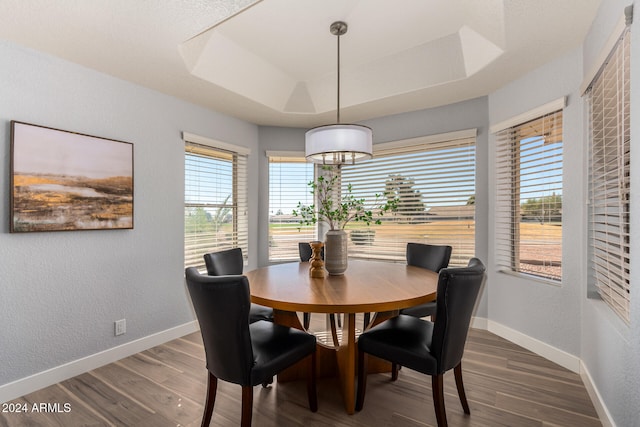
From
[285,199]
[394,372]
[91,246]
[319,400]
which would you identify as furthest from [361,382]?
[285,199]

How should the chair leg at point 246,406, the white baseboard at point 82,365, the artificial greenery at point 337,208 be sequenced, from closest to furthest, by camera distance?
the chair leg at point 246,406 → the white baseboard at point 82,365 → the artificial greenery at point 337,208

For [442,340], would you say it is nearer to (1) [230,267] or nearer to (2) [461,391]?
(2) [461,391]

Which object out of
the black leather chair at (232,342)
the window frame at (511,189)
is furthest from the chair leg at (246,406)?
the window frame at (511,189)

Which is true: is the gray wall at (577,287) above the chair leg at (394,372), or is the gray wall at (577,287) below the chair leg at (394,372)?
above

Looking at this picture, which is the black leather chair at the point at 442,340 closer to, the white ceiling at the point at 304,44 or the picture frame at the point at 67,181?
the white ceiling at the point at 304,44

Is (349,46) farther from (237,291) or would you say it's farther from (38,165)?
(38,165)

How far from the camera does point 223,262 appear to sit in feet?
8.65

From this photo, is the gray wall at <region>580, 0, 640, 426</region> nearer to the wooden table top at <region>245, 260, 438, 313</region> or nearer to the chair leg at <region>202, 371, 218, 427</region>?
the wooden table top at <region>245, 260, 438, 313</region>

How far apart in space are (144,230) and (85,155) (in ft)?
2.61

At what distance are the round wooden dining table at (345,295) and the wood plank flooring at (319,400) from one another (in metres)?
0.22

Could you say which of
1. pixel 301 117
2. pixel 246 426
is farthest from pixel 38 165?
pixel 301 117

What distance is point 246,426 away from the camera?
1.58 meters

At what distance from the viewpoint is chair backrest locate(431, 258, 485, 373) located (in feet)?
5.36

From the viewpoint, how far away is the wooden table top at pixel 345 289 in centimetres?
169
